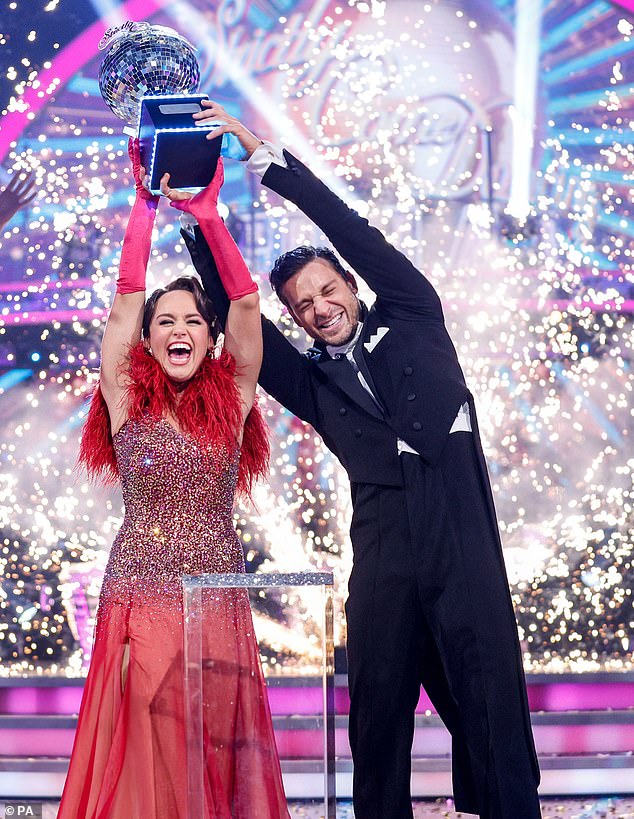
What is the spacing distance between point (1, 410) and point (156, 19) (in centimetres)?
152

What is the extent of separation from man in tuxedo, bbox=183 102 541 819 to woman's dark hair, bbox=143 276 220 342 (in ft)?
0.09

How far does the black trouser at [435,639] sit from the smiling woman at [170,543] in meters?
0.31

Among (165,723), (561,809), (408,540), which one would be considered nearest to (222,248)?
(408,540)

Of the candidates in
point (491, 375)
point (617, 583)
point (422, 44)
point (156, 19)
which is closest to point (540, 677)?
point (617, 583)

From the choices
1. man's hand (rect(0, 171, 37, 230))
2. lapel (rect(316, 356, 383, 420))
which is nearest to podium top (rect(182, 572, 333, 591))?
lapel (rect(316, 356, 383, 420))

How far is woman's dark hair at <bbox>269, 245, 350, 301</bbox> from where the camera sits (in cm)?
227

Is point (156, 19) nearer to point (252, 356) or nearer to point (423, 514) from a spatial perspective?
point (252, 356)

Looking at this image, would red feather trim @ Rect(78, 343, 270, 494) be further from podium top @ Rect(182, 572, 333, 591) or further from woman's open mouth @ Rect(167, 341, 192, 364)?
podium top @ Rect(182, 572, 333, 591)

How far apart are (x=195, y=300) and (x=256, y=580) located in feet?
2.31

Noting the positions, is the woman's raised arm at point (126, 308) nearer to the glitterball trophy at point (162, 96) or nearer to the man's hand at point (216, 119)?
the glitterball trophy at point (162, 96)

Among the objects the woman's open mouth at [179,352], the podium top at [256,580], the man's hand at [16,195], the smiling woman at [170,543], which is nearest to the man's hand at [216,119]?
the smiling woman at [170,543]

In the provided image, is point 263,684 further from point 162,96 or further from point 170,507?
point 162,96

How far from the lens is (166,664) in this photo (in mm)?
1934

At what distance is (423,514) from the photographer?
81.0 inches
